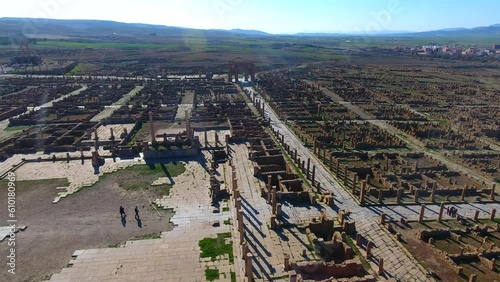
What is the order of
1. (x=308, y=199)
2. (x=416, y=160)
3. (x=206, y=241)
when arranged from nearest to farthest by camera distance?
(x=206, y=241) < (x=308, y=199) < (x=416, y=160)

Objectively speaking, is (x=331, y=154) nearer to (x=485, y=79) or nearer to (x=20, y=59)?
(x=485, y=79)

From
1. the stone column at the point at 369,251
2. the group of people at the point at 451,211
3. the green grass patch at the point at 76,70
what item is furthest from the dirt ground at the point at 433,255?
the green grass patch at the point at 76,70

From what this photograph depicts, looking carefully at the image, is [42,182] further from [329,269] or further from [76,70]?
[76,70]

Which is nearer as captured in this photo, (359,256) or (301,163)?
(359,256)

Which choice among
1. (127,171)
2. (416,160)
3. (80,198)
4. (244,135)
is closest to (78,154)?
(127,171)

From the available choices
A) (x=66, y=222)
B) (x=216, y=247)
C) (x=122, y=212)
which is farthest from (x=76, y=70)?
(x=216, y=247)

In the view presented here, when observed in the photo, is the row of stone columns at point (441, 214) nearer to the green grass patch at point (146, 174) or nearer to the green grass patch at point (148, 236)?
the green grass patch at point (148, 236)
